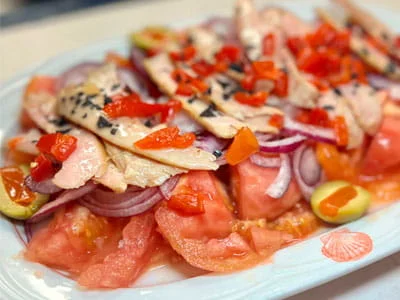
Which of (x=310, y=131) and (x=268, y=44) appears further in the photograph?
(x=268, y=44)

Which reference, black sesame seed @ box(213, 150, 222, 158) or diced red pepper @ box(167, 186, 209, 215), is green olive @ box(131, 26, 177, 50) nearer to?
black sesame seed @ box(213, 150, 222, 158)

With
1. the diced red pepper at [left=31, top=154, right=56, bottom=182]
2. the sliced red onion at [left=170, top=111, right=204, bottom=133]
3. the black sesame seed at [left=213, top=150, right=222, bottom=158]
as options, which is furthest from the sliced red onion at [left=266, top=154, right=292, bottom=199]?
the diced red pepper at [left=31, top=154, right=56, bottom=182]

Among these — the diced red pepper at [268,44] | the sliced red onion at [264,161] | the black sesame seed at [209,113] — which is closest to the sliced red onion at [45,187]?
the black sesame seed at [209,113]

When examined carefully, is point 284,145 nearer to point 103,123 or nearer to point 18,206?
point 103,123

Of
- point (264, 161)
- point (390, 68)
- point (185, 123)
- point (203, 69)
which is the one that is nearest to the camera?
point (264, 161)

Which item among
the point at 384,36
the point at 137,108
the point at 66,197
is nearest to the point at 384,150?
the point at 384,36

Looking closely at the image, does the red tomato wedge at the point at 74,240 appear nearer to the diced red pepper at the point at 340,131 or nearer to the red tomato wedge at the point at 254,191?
the red tomato wedge at the point at 254,191
